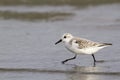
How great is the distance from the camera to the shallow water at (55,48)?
12.0 m

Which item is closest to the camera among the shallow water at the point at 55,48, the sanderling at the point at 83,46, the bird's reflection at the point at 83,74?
the bird's reflection at the point at 83,74

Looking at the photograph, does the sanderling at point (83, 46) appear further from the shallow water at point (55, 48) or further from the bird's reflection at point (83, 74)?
the bird's reflection at point (83, 74)

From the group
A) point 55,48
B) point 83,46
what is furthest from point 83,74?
point 55,48

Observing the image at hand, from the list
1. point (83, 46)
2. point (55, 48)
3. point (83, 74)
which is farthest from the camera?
point (55, 48)

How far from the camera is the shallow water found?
1204 cm

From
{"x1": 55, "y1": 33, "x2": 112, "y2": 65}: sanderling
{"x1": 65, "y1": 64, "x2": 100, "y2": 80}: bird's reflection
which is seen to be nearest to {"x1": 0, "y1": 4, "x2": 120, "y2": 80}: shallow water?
{"x1": 65, "y1": 64, "x2": 100, "y2": 80}: bird's reflection

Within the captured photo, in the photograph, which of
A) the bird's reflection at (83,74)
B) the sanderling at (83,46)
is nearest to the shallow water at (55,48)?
the bird's reflection at (83,74)

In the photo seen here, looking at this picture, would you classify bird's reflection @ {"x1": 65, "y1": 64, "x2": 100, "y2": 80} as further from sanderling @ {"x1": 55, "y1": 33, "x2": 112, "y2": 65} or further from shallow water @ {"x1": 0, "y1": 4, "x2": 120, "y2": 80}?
sanderling @ {"x1": 55, "y1": 33, "x2": 112, "y2": 65}

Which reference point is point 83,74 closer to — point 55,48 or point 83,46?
point 83,46

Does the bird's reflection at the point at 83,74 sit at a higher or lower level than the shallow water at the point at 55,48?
lower

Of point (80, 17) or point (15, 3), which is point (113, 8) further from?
point (15, 3)

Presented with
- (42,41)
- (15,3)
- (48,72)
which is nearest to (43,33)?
(42,41)

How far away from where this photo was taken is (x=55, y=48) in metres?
14.7

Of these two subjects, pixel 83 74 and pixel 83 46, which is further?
pixel 83 46
